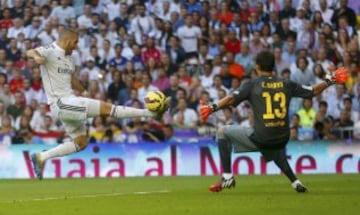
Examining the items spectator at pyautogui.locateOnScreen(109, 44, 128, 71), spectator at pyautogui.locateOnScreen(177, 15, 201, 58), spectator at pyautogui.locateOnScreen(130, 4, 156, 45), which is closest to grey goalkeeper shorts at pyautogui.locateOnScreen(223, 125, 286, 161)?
spectator at pyautogui.locateOnScreen(109, 44, 128, 71)

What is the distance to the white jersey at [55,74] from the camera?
14.2m

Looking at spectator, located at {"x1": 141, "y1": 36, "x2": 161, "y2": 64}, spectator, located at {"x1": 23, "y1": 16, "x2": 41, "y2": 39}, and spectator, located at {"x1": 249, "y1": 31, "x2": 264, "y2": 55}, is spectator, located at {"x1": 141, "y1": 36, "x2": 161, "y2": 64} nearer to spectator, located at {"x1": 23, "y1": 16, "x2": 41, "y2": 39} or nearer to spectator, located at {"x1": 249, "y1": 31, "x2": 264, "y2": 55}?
spectator, located at {"x1": 249, "y1": 31, "x2": 264, "y2": 55}

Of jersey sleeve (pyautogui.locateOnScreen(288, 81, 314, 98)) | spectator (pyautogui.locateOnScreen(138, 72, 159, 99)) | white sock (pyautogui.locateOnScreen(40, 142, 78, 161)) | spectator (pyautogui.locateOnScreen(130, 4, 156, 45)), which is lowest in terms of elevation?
white sock (pyautogui.locateOnScreen(40, 142, 78, 161))

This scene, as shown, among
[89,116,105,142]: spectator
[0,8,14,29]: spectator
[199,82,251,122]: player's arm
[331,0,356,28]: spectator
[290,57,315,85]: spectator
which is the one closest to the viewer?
[199,82,251,122]: player's arm

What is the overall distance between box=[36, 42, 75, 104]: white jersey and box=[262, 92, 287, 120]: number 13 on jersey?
3.17 meters

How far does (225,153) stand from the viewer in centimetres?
1331

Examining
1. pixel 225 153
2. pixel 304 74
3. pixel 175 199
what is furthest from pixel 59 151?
pixel 304 74

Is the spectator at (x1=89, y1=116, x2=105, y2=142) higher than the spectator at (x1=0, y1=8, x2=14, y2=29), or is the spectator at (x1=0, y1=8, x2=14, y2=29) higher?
the spectator at (x1=0, y1=8, x2=14, y2=29)

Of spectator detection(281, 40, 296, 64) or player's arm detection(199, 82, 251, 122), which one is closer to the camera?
player's arm detection(199, 82, 251, 122)

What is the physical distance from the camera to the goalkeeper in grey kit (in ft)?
42.0

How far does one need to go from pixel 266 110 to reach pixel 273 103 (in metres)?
0.14

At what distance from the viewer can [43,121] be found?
22.0 m

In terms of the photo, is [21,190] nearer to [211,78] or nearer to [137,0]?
[211,78]

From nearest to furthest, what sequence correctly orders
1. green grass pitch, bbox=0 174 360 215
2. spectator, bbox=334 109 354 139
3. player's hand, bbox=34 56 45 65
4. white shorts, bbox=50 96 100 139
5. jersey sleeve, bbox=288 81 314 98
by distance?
green grass pitch, bbox=0 174 360 215 → jersey sleeve, bbox=288 81 314 98 → player's hand, bbox=34 56 45 65 → white shorts, bbox=50 96 100 139 → spectator, bbox=334 109 354 139
